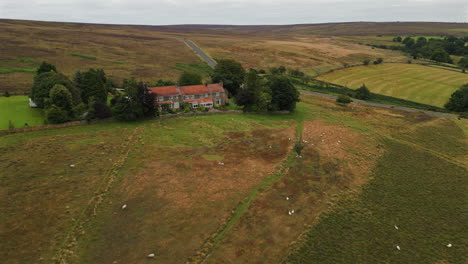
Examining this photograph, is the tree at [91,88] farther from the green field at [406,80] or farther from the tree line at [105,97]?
the green field at [406,80]

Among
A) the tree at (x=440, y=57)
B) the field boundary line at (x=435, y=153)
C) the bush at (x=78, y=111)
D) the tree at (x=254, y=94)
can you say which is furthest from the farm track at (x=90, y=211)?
the tree at (x=440, y=57)

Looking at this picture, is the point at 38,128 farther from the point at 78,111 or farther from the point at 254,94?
the point at 254,94

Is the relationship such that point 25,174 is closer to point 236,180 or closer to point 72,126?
point 72,126

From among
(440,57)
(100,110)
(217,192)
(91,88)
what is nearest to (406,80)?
(440,57)

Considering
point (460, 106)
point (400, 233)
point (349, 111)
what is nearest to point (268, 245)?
point (400, 233)

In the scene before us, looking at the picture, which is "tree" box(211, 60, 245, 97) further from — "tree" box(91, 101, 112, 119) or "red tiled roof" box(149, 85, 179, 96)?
"tree" box(91, 101, 112, 119)

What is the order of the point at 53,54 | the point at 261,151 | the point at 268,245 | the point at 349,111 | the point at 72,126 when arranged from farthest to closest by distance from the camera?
the point at 53,54 < the point at 349,111 < the point at 72,126 < the point at 261,151 < the point at 268,245

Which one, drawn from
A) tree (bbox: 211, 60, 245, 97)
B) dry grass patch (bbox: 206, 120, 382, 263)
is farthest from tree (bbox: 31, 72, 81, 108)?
dry grass patch (bbox: 206, 120, 382, 263)
